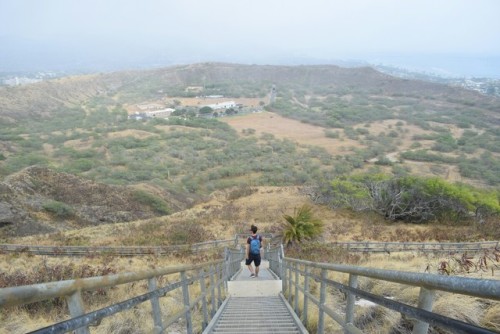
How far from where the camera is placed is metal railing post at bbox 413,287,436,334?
6.04ft

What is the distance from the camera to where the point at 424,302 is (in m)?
1.88

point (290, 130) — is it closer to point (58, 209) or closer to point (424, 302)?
point (58, 209)

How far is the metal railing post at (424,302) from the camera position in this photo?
1.84m

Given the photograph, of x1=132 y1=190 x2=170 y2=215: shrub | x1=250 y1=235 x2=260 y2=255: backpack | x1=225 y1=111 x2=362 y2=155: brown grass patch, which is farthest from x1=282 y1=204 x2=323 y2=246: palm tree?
x1=225 y1=111 x2=362 y2=155: brown grass patch

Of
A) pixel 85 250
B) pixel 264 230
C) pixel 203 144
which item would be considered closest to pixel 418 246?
pixel 264 230

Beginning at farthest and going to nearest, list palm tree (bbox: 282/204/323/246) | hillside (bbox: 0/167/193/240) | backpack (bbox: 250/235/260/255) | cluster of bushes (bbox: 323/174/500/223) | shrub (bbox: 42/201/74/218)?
1. shrub (bbox: 42/201/74/218)
2. hillside (bbox: 0/167/193/240)
3. cluster of bushes (bbox: 323/174/500/223)
4. palm tree (bbox: 282/204/323/246)
5. backpack (bbox: 250/235/260/255)

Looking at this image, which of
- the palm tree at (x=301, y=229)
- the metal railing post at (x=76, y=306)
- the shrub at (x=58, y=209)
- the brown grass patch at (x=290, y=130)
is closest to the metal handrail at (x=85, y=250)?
the palm tree at (x=301, y=229)

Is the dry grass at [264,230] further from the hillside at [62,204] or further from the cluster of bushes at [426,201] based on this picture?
the hillside at [62,204]

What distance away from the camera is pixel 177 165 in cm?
5341

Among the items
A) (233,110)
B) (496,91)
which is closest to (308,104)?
(233,110)

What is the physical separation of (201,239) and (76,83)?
422 feet

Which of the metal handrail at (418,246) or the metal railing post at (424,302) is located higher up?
the metal railing post at (424,302)

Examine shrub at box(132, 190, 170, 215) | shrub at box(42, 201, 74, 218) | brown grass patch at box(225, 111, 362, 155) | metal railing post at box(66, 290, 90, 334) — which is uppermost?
metal railing post at box(66, 290, 90, 334)

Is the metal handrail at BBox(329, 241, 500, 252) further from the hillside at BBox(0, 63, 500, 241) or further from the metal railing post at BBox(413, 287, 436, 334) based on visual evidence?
the hillside at BBox(0, 63, 500, 241)
